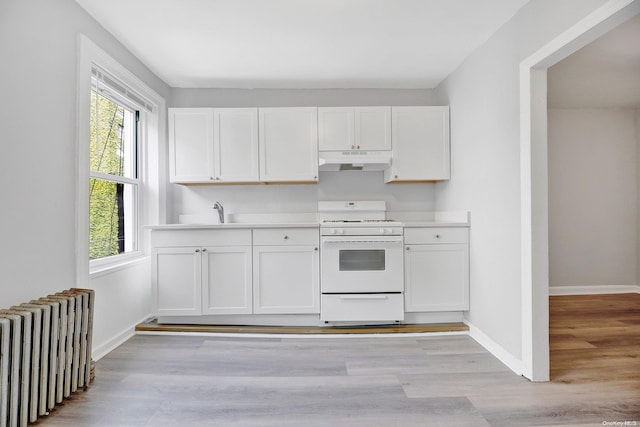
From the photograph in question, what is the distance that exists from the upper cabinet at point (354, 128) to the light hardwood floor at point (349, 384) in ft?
5.98

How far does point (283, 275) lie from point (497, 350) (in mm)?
1790

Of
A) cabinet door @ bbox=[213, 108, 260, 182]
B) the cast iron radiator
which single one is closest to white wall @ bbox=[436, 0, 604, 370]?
cabinet door @ bbox=[213, 108, 260, 182]

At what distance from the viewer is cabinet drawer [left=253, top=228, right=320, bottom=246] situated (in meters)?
2.95

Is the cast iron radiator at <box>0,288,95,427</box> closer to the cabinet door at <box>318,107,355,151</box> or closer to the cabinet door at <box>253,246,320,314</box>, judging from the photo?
the cabinet door at <box>253,246,320,314</box>

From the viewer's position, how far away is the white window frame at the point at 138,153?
2.18 m

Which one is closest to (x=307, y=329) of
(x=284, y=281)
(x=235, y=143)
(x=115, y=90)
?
(x=284, y=281)

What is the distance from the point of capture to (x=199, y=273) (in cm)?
292

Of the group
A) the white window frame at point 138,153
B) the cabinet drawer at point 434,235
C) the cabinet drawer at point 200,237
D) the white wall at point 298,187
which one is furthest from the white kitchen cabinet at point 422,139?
the white window frame at point 138,153

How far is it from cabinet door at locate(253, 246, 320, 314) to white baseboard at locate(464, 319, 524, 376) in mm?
1355

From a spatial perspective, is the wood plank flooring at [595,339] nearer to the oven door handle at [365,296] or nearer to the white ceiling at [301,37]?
the oven door handle at [365,296]

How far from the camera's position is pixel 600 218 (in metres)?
4.18

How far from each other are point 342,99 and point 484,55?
1436mm

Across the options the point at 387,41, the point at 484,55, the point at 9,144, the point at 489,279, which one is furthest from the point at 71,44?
the point at 489,279

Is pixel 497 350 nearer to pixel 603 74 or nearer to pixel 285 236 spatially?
pixel 285 236
